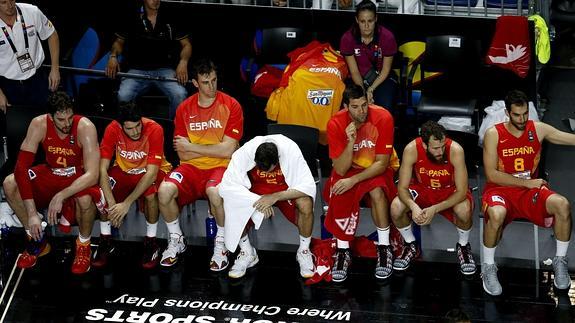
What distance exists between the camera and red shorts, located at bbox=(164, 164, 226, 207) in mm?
8906

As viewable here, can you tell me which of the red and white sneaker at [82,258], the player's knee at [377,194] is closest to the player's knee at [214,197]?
the red and white sneaker at [82,258]

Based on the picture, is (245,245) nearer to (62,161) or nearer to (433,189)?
(433,189)

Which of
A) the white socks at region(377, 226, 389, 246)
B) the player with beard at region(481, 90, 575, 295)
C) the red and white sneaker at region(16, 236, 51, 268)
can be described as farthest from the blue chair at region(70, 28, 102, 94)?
the player with beard at region(481, 90, 575, 295)

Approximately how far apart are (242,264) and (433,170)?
1.63m

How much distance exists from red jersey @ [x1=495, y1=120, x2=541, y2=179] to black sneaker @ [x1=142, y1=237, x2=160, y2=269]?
9.07 feet

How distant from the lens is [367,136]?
873 cm

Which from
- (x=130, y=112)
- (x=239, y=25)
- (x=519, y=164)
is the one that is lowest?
(x=519, y=164)

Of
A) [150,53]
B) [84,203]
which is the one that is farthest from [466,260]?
[150,53]

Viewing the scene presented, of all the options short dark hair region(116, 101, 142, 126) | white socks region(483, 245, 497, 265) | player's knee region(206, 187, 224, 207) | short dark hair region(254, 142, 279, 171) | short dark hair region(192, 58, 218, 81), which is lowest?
white socks region(483, 245, 497, 265)

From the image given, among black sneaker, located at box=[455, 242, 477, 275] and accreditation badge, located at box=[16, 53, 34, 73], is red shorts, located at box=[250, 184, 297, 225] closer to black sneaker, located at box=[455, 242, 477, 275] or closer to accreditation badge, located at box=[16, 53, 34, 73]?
black sneaker, located at box=[455, 242, 477, 275]

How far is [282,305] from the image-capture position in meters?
8.35

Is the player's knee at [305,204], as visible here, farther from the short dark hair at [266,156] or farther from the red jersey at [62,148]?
the red jersey at [62,148]

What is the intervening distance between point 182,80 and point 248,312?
271cm

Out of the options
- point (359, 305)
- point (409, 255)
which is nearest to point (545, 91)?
point (409, 255)
